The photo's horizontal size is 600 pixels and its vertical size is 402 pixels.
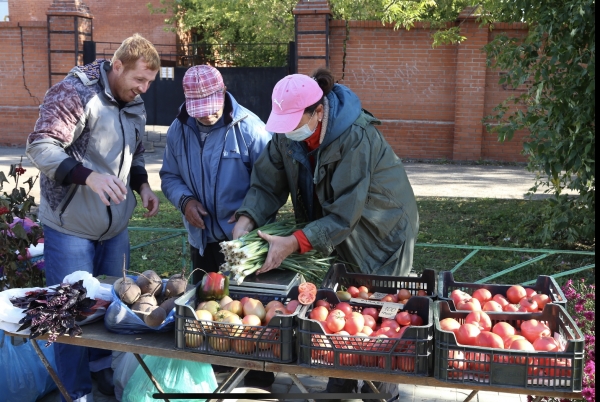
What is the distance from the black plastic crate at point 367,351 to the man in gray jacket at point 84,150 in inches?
51.0

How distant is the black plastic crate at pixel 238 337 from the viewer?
2.39 metres

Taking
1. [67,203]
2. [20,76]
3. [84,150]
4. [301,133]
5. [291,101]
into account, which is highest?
[20,76]

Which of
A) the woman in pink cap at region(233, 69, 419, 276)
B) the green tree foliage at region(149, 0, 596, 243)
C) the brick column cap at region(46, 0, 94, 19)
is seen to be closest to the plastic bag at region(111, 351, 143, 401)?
the woman in pink cap at region(233, 69, 419, 276)

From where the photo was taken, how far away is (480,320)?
96.3 inches

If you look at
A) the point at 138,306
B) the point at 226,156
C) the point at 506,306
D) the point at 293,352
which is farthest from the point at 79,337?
the point at 506,306

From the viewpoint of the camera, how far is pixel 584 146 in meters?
4.93

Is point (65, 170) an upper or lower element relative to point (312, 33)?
lower

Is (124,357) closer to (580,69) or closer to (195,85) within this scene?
(195,85)

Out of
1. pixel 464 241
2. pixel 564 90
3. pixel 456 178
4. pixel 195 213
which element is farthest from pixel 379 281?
pixel 456 178

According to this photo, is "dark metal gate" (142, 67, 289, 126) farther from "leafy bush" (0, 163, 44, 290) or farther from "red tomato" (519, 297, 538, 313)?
"red tomato" (519, 297, 538, 313)

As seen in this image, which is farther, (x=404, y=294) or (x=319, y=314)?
(x=404, y=294)

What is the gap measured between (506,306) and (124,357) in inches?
84.6

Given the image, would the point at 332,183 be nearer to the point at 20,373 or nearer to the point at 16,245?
the point at 20,373

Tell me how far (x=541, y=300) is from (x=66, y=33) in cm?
1286
